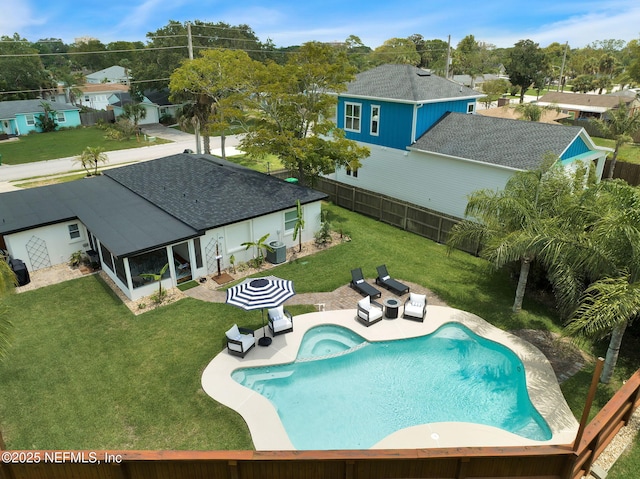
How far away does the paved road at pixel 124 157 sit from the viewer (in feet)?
116

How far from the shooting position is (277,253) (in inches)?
798

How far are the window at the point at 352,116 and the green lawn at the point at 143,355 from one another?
1147 cm

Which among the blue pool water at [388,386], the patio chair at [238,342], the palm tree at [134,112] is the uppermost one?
the palm tree at [134,112]

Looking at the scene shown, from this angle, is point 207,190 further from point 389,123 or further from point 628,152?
point 628,152

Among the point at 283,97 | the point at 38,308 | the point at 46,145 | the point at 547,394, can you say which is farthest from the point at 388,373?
the point at 46,145

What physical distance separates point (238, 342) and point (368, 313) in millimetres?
4804

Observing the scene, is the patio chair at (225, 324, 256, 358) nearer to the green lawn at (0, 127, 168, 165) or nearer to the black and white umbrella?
the black and white umbrella

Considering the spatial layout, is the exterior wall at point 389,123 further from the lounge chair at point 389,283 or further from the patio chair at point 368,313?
the patio chair at point 368,313

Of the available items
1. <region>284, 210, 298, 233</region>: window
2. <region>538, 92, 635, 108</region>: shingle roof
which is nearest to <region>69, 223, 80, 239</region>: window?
<region>284, 210, 298, 233</region>: window

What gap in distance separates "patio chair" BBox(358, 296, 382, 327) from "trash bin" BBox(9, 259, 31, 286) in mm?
14292

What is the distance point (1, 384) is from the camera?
41.7 ft

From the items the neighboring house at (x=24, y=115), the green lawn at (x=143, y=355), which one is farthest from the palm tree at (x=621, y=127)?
the neighboring house at (x=24, y=115)

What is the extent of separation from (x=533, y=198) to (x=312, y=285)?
9302mm

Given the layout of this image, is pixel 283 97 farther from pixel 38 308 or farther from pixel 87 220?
pixel 38 308
